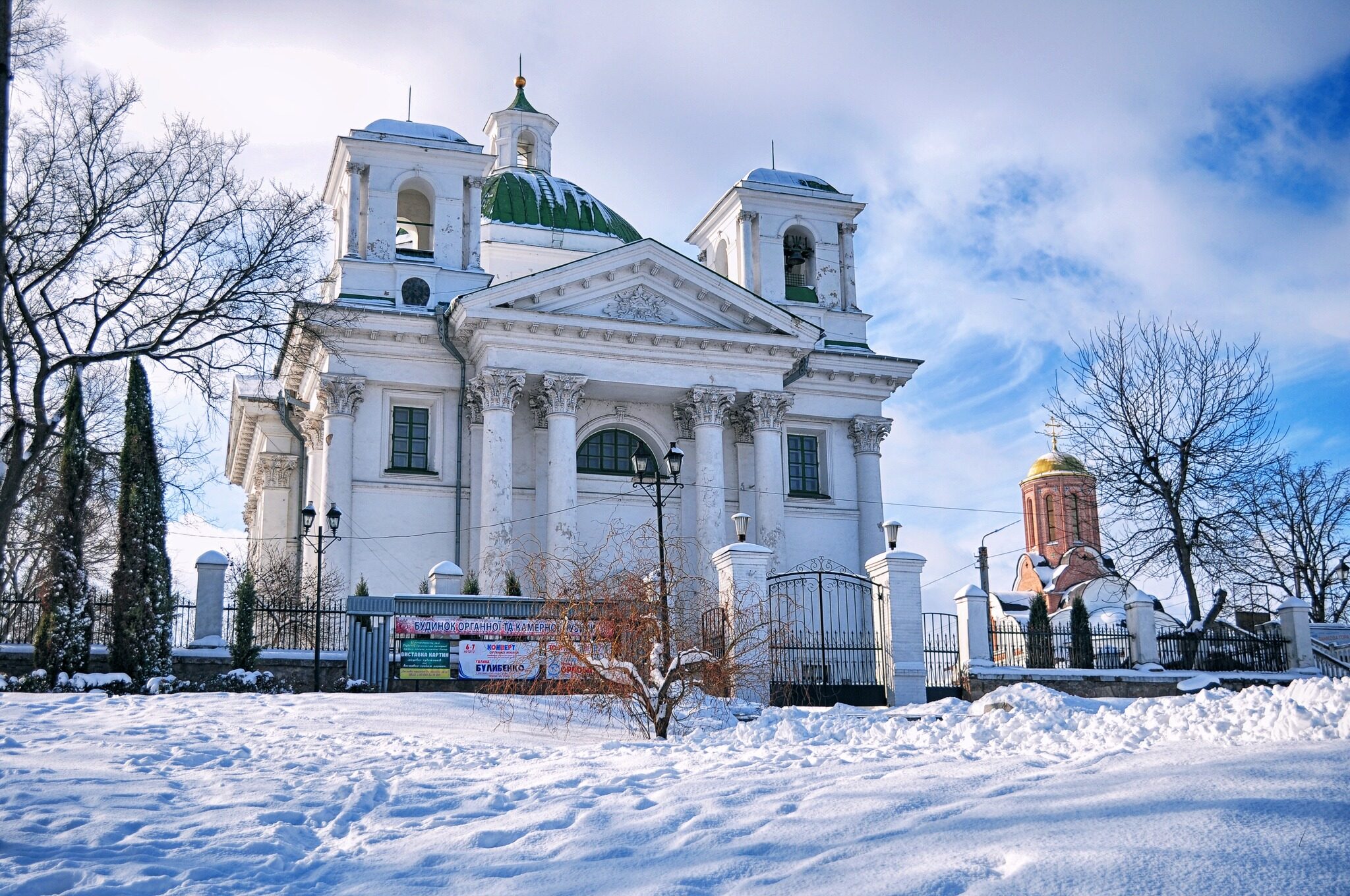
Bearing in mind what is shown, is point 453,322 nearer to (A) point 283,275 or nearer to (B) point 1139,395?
(A) point 283,275

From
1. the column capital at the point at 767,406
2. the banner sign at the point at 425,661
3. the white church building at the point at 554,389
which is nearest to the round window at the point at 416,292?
the white church building at the point at 554,389

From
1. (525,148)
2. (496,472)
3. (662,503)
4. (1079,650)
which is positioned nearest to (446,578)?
(662,503)

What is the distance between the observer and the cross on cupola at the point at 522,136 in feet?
140

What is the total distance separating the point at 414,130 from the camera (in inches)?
1241

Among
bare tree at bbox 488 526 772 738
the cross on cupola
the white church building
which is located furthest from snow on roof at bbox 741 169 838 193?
bare tree at bbox 488 526 772 738

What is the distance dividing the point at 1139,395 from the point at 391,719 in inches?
850

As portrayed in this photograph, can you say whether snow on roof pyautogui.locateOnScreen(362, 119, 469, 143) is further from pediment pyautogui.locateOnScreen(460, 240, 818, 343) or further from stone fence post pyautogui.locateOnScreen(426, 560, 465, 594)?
stone fence post pyautogui.locateOnScreen(426, 560, 465, 594)

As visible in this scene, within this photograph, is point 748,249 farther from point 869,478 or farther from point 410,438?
point 410,438

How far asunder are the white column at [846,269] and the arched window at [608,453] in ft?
24.8

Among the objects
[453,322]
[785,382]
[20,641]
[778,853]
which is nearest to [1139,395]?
[785,382]

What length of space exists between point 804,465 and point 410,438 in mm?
10206

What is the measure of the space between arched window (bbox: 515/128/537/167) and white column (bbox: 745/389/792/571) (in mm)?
16445

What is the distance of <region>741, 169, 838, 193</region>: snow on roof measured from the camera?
114 ft

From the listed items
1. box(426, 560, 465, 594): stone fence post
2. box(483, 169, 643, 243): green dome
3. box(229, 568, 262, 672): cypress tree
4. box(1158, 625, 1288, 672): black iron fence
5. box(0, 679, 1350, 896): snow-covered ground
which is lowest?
box(0, 679, 1350, 896): snow-covered ground
